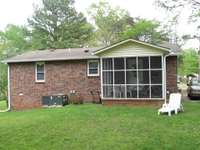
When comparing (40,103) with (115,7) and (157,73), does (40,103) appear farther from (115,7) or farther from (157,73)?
(115,7)

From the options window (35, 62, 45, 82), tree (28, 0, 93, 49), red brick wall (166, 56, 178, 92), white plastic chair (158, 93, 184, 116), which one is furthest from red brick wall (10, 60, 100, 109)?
tree (28, 0, 93, 49)

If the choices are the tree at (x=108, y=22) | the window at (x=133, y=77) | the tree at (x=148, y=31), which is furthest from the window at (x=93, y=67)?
the tree at (x=108, y=22)

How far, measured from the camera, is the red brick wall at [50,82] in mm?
21234

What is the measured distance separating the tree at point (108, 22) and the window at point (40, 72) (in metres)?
24.7

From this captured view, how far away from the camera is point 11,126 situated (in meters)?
13.1

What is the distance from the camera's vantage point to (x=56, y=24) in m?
47.8

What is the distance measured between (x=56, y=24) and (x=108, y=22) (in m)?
7.56

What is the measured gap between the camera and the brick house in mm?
18281

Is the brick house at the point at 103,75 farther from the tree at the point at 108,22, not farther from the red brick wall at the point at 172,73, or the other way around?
the tree at the point at 108,22

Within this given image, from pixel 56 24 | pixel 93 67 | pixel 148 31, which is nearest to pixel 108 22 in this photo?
pixel 148 31

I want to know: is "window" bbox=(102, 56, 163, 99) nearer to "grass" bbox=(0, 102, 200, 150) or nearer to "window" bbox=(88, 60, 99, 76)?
"window" bbox=(88, 60, 99, 76)

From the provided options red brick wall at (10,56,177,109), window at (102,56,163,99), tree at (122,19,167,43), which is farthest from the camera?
tree at (122,19,167,43)

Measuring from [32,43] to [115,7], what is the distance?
13.2 m

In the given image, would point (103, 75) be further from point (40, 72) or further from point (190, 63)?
point (190, 63)
